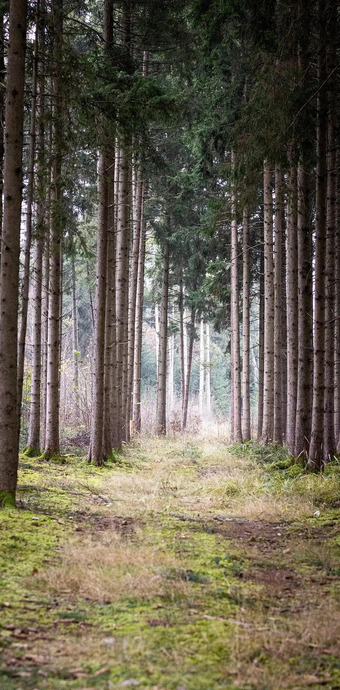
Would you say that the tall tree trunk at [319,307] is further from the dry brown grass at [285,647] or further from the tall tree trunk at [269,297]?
the dry brown grass at [285,647]

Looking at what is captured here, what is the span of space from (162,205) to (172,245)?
163cm

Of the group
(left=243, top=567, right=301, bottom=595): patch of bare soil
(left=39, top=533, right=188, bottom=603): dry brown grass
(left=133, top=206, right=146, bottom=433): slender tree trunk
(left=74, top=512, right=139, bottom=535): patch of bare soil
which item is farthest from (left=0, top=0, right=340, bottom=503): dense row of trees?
(left=243, top=567, right=301, bottom=595): patch of bare soil

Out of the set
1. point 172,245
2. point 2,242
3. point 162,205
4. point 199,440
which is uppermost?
point 162,205

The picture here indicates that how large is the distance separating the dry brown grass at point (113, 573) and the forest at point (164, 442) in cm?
2

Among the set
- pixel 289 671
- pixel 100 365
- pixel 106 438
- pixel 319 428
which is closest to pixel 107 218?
pixel 100 365

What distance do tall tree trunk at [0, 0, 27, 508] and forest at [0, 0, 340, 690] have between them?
2cm

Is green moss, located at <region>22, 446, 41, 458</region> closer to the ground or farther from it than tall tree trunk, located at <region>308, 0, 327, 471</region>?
closer to the ground

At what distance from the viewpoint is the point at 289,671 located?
292 cm

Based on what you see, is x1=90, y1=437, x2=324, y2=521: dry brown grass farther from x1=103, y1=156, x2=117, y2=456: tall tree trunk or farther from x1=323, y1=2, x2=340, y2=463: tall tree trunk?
x1=323, y1=2, x2=340, y2=463: tall tree trunk

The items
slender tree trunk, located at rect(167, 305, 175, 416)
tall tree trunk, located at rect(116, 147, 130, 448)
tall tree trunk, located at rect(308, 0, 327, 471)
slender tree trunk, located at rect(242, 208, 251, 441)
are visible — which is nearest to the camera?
tall tree trunk, located at rect(308, 0, 327, 471)

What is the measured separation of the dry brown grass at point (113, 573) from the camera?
4102mm

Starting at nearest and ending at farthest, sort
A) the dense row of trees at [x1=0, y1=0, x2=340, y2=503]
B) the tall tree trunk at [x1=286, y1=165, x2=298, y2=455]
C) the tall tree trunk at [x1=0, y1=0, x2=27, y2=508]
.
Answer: the tall tree trunk at [x1=0, y1=0, x2=27, y2=508]
the dense row of trees at [x1=0, y1=0, x2=340, y2=503]
the tall tree trunk at [x1=286, y1=165, x2=298, y2=455]

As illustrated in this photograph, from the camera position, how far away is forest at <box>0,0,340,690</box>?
329 cm

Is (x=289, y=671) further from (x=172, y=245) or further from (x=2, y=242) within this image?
(x=172, y=245)
